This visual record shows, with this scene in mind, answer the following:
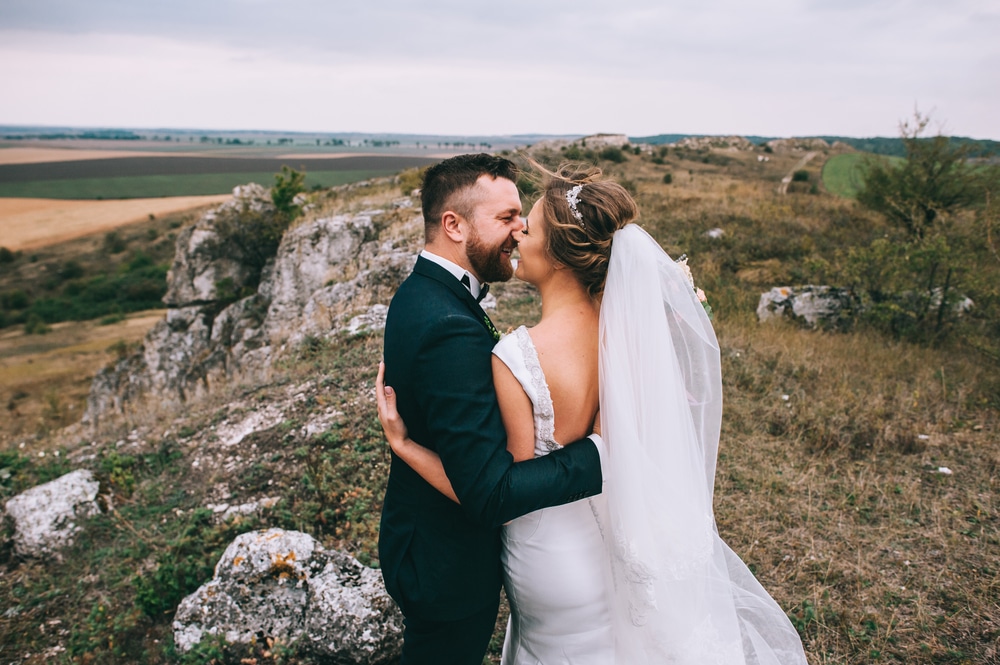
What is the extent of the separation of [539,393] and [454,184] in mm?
981

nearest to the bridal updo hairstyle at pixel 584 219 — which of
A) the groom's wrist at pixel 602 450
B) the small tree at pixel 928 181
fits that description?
the groom's wrist at pixel 602 450

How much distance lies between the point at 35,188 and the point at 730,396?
125021 mm

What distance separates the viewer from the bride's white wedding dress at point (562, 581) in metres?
2.21

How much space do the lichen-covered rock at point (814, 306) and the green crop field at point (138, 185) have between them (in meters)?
78.6

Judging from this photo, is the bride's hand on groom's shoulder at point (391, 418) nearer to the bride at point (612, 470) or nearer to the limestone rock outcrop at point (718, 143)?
the bride at point (612, 470)

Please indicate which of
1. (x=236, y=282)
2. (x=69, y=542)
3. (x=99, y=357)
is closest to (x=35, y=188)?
(x=99, y=357)

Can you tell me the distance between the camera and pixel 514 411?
78.0 inches

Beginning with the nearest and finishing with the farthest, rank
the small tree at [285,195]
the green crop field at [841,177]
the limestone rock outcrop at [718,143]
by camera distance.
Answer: the small tree at [285,195], the green crop field at [841,177], the limestone rock outcrop at [718,143]

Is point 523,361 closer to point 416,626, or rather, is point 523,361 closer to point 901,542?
point 416,626

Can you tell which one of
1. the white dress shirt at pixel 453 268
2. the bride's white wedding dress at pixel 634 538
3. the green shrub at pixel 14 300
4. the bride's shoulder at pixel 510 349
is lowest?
the green shrub at pixel 14 300

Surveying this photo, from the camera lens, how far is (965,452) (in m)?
5.54

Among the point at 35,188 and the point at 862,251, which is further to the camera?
the point at 35,188

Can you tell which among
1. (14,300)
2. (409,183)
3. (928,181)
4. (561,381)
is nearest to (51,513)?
Result: (561,381)

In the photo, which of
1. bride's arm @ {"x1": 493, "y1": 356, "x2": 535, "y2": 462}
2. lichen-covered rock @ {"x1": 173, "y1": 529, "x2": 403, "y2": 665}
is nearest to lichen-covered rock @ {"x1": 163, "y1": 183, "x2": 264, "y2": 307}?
lichen-covered rock @ {"x1": 173, "y1": 529, "x2": 403, "y2": 665}
